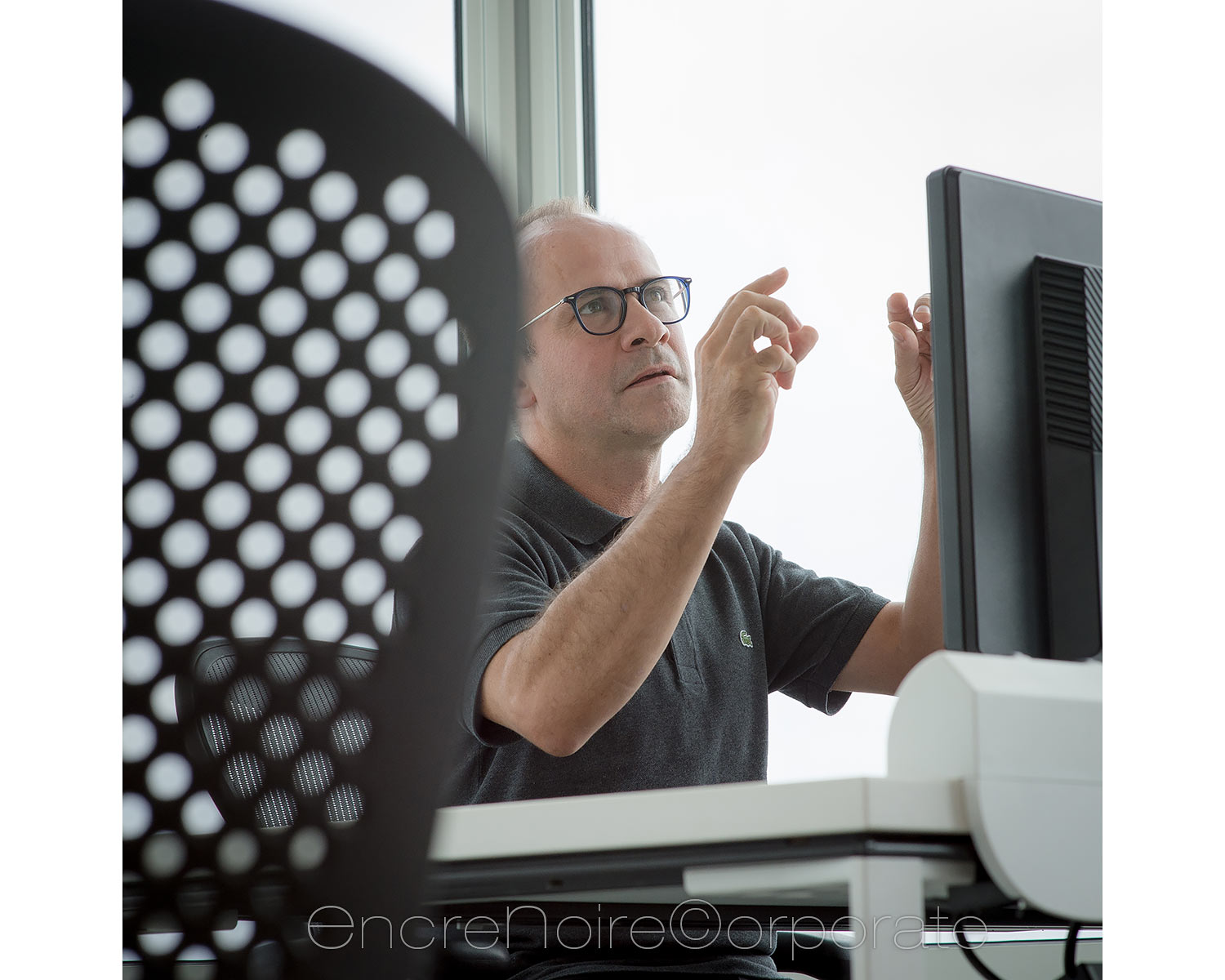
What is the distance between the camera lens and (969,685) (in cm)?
55

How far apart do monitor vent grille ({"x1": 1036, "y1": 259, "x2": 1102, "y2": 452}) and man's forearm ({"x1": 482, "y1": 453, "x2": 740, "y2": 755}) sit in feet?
1.15

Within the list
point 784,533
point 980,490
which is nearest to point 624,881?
point 980,490

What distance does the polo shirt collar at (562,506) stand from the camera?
1.28m

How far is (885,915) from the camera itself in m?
0.49

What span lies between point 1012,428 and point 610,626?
15.5 inches

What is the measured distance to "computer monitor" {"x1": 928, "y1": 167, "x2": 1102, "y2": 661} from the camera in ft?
2.22

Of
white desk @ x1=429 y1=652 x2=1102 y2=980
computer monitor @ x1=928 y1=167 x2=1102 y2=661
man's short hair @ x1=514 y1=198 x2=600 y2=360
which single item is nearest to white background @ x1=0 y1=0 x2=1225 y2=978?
computer monitor @ x1=928 y1=167 x2=1102 y2=661

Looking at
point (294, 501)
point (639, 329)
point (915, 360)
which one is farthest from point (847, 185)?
point (294, 501)

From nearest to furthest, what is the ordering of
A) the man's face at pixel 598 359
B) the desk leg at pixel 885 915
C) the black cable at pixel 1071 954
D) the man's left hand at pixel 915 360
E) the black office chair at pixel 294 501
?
the black office chair at pixel 294 501, the desk leg at pixel 885 915, the black cable at pixel 1071 954, the man's left hand at pixel 915 360, the man's face at pixel 598 359

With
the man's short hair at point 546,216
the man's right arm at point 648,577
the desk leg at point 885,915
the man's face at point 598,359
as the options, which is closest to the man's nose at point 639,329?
the man's face at point 598,359

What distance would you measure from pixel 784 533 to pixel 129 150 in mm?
1327

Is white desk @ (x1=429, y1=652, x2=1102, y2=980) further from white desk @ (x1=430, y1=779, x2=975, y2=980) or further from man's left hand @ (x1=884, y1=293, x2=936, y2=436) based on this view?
man's left hand @ (x1=884, y1=293, x2=936, y2=436)

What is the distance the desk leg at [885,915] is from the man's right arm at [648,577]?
0.47 meters

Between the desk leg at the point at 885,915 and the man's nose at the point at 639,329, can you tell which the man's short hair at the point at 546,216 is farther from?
the desk leg at the point at 885,915
